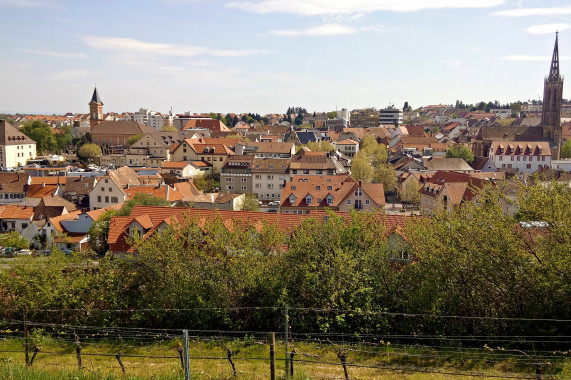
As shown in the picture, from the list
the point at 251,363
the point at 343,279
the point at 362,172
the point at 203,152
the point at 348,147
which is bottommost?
the point at 251,363

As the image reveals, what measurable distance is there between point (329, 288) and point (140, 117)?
143762mm

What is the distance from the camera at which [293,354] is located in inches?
427

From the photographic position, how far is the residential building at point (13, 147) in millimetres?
66000

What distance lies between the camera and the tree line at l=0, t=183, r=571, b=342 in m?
12.7

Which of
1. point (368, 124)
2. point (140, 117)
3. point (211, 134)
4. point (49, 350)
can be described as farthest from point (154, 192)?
point (140, 117)

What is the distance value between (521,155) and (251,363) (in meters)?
59.3

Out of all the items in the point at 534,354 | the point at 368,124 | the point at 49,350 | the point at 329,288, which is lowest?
the point at 49,350

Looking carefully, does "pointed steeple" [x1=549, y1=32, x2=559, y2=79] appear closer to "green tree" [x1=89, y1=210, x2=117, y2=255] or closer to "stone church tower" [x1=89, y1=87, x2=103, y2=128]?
"green tree" [x1=89, y1=210, x2=117, y2=255]

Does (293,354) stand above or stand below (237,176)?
below

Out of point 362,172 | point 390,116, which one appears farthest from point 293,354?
point 390,116

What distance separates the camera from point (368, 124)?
454 ft

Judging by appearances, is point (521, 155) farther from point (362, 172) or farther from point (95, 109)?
point (95, 109)

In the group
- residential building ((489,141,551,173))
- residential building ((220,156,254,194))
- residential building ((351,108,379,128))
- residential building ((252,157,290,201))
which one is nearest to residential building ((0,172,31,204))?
residential building ((220,156,254,194))

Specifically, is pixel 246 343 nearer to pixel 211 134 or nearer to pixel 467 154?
pixel 467 154
